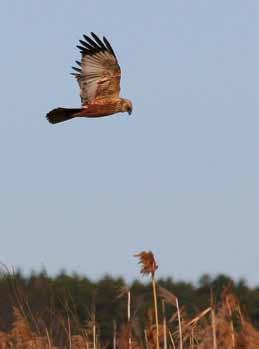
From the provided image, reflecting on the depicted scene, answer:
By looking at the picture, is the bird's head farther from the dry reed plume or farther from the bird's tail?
the dry reed plume

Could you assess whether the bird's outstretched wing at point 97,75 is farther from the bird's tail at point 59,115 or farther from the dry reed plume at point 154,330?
the dry reed plume at point 154,330

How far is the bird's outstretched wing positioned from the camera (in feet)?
48.6

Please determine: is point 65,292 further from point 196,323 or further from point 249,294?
point 249,294

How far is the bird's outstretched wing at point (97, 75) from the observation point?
48.6 ft

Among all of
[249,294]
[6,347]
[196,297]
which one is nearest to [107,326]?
[196,297]

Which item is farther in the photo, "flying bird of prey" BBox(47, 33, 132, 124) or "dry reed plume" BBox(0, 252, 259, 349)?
"flying bird of prey" BBox(47, 33, 132, 124)

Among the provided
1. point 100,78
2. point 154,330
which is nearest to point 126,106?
point 100,78

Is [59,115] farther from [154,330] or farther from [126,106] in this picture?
[154,330]

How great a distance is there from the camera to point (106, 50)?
14.7 m

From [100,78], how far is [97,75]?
5cm

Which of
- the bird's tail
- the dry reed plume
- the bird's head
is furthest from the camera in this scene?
the bird's head

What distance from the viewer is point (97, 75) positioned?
589 inches

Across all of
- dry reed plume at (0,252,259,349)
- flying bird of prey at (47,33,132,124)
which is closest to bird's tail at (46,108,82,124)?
flying bird of prey at (47,33,132,124)

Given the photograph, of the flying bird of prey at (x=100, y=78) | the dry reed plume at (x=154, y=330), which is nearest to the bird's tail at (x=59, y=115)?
the flying bird of prey at (x=100, y=78)
